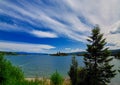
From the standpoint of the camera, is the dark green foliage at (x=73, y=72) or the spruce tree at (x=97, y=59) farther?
the spruce tree at (x=97, y=59)

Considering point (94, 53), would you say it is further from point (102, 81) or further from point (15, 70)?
point (15, 70)

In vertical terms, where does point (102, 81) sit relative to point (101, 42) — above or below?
below

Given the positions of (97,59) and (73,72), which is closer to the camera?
(73,72)

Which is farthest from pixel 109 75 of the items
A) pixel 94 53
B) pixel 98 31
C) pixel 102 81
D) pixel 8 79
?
pixel 8 79

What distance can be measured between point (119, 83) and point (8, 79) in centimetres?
3820

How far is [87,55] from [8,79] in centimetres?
2457

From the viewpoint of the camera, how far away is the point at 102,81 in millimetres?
36281

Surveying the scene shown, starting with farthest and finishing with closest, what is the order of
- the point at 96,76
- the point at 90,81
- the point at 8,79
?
the point at 96,76 → the point at 90,81 → the point at 8,79

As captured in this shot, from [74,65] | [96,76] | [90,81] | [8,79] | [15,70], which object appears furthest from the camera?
[96,76]

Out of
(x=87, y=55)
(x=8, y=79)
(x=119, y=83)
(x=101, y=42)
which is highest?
(x=101, y=42)

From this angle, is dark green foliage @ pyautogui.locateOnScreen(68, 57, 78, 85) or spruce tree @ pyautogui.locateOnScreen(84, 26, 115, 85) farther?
spruce tree @ pyautogui.locateOnScreen(84, 26, 115, 85)

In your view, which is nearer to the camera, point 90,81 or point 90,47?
point 90,81

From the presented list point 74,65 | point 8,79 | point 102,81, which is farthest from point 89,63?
point 8,79

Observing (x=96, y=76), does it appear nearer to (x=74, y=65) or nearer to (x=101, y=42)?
(x=101, y=42)
